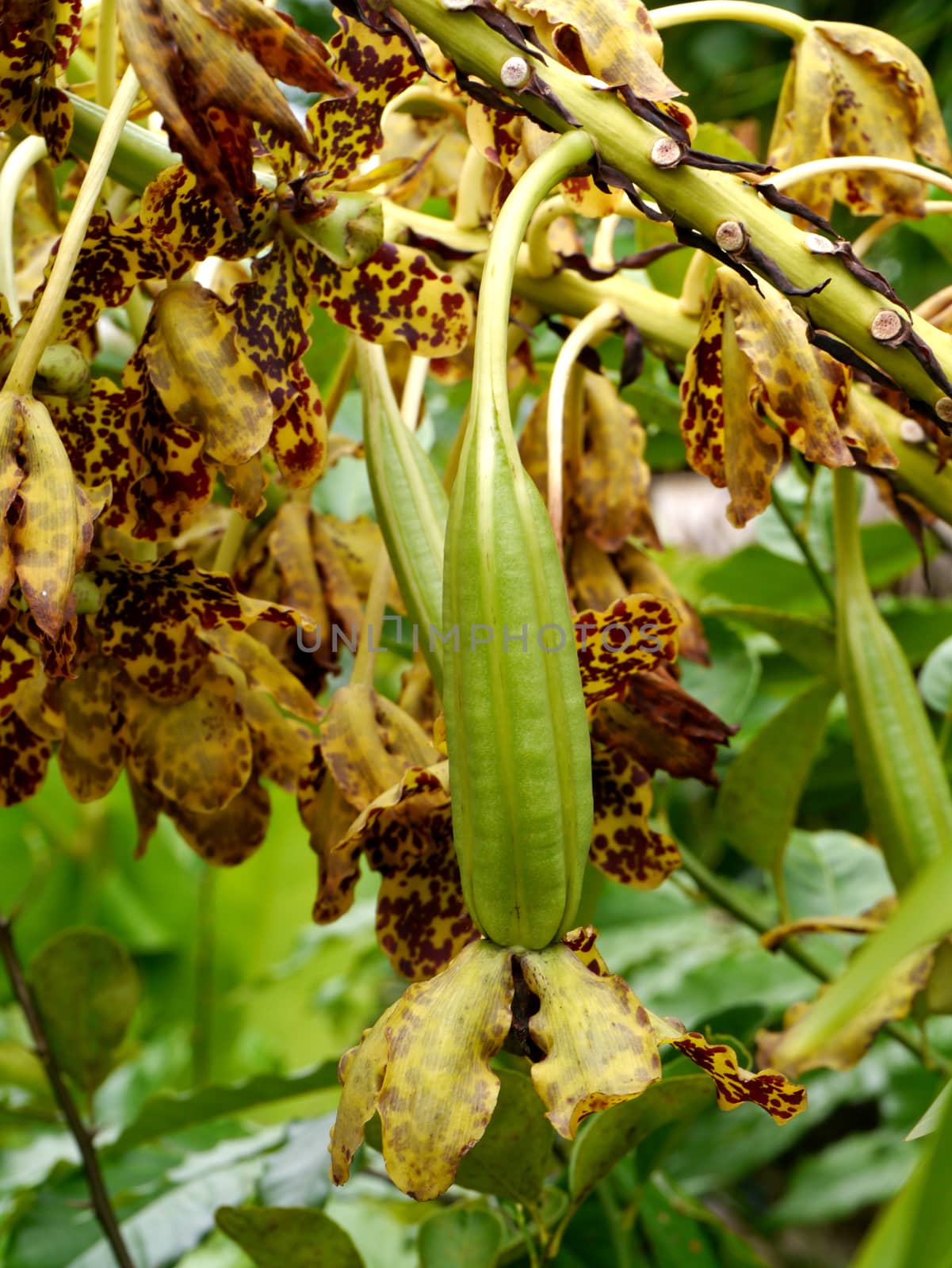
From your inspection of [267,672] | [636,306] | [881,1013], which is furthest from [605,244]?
[881,1013]

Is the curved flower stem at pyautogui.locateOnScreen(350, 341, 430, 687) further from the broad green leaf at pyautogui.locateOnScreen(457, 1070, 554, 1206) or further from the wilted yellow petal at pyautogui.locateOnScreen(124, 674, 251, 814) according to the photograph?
the broad green leaf at pyautogui.locateOnScreen(457, 1070, 554, 1206)

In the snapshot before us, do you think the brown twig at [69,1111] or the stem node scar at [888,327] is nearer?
the stem node scar at [888,327]

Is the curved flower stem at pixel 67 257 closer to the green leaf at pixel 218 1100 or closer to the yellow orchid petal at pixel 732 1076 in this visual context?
the yellow orchid petal at pixel 732 1076

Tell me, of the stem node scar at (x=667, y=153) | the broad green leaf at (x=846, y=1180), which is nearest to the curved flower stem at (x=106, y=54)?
the stem node scar at (x=667, y=153)

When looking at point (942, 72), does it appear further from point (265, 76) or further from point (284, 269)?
point (265, 76)

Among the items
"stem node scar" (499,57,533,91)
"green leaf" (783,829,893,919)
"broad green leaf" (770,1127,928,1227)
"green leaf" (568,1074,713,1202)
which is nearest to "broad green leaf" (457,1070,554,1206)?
"green leaf" (568,1074,713,1202)

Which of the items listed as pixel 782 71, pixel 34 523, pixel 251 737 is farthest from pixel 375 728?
pixel 782 71

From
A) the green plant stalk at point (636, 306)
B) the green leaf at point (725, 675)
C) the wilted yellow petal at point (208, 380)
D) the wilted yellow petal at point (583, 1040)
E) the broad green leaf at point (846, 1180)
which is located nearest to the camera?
the wilted yellow petal at point (583, 1040)
